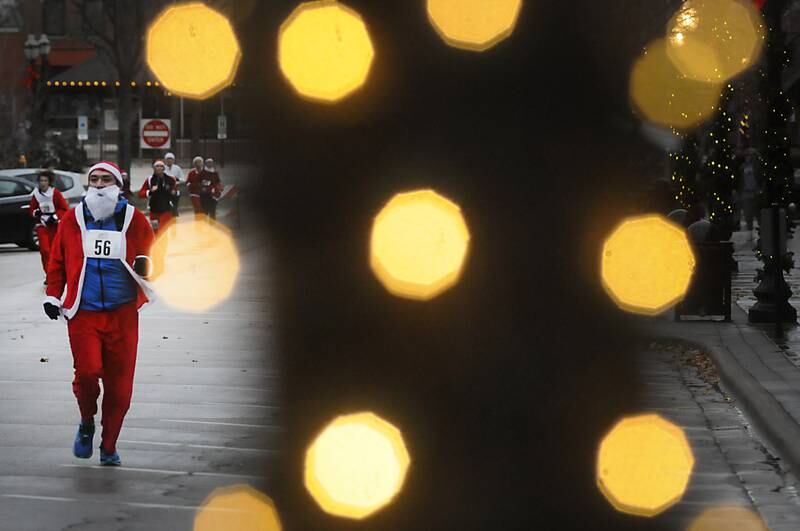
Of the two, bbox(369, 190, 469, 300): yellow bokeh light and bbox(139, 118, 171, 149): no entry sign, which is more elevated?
bbox(369, 190, 469, 300): yellow bokeh light

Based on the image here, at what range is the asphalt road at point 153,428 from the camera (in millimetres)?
5906

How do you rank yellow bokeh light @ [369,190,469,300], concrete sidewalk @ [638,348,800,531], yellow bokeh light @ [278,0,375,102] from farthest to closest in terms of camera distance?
1. concrete sidewalk @ [638,348,800,531]
2. yellow bokeh light @ [369,190,469,300]
3. yellow bokeh light @ [278,0,375,102]

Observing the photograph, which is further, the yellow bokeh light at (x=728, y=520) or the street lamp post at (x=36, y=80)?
the street lamp post at (x=36, y=80)

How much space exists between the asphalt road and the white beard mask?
3.19ft

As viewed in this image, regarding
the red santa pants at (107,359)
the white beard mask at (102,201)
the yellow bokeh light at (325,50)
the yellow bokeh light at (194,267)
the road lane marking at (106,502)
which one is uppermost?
the yellow bokeh light at (325,50)

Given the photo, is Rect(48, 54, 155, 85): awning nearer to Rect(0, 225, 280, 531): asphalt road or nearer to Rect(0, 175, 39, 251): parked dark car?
Rect(0, 175, 39, 251): parked dark car

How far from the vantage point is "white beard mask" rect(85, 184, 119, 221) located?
30.6 ft

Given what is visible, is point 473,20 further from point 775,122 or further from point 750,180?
point 750,180

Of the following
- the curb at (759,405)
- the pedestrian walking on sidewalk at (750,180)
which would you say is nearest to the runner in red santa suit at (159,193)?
the pedestrian walking on sidewalk at (750,180)

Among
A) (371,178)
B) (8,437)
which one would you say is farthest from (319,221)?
(8,437)

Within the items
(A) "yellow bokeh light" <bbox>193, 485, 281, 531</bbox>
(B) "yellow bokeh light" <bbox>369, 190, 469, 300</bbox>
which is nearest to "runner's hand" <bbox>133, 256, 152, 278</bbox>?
(A) "yellow bokeh light" <bbox>193, 485, 281, 531</bbox>

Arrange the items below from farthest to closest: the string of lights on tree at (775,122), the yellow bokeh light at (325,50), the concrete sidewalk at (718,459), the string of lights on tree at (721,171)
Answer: the string of lights on tree at (721,171)
the string of lights on tree at (775,122)
the concrete sidewalk at (718,459)
the yellow bokeh light at (325,50)

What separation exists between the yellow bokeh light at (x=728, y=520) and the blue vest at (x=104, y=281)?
3.55m

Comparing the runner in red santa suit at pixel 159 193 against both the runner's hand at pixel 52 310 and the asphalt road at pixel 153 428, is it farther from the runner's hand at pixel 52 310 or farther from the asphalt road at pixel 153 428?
the runner's hand at pixel 52 310
